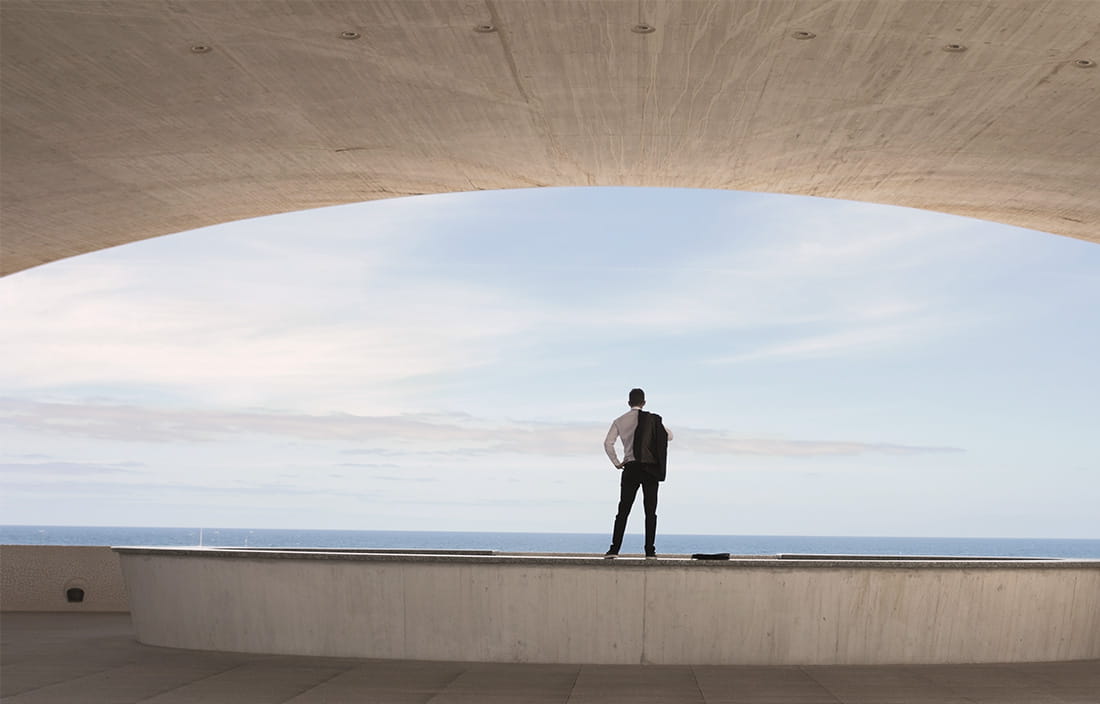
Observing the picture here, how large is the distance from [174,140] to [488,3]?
4.71 meters

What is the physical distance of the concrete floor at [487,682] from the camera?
8.20 m

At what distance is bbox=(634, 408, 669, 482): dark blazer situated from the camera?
10.6 m

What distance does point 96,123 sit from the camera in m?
12.2

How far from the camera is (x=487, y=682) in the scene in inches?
347

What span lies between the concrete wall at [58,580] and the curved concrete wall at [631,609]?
5689 mm

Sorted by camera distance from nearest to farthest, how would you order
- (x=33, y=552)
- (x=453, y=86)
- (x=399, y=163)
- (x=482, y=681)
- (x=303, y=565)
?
(x=482, y=681)
(x=303, y=565)
(x=453, y=86)
(x=399, y=163)
(x=33, y=552)

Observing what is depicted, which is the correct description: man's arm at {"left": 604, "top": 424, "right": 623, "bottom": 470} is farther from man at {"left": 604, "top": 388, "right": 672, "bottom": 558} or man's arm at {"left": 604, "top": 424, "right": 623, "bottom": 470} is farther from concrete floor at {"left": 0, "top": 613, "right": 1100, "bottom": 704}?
concrete floor at {"left": 0, "top": 613, "right": 1100, "bottom": 704}

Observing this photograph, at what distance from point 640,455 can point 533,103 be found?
3586mm

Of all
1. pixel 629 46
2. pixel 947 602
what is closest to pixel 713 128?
pixel 629 46

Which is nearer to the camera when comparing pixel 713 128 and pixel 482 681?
pixel 482 681

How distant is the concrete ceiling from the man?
3022mm

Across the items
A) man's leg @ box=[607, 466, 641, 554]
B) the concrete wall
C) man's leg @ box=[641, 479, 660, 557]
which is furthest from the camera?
the concrete wall

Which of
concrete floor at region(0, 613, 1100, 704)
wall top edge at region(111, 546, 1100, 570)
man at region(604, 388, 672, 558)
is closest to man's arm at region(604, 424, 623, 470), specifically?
man at region(604, 388, 672, 558)

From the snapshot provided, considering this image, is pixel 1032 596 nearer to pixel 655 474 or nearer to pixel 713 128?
pixel 655 474
